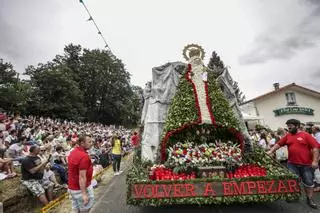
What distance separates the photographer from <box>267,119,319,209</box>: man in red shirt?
5801mm

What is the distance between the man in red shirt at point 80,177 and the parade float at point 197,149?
1.03 m

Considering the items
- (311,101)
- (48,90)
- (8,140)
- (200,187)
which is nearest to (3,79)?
(48,90)

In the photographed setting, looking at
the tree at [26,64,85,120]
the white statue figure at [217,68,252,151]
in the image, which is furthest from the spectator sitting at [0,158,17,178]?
the tree at [26,64,85,120]

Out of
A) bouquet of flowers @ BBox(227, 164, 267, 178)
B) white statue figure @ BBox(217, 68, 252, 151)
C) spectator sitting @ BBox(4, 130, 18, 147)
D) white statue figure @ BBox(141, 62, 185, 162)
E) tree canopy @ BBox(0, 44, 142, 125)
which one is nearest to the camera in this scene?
bouquet of flowers @ BBox(227, 164, 267, 178)

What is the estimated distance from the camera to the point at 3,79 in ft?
143

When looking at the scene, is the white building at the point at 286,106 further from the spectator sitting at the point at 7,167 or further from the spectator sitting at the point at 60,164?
the spectator sitting at the point at 7,167

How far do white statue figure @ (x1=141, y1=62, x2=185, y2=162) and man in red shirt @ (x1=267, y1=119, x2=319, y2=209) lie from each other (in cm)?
324

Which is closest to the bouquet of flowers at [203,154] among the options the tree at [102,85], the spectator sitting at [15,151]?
the spectator sitting at [15,151]

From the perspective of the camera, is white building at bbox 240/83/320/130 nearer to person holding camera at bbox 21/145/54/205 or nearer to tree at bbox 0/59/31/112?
person holding camera at bbox 21/145/54/205

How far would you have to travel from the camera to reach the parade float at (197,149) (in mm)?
5344

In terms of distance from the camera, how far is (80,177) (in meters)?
4.40

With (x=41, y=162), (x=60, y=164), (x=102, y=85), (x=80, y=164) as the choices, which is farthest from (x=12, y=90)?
(x=80, y=164)

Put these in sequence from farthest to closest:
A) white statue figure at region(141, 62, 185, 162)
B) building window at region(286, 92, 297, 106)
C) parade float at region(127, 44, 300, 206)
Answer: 1. building window at region(286, 92, 297, 106)
2. white statue figure at region(141, 62, 185, 162)
3. parade float at region(127, 44, 300, 206)

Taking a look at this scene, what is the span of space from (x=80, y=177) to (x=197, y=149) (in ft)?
11.8
